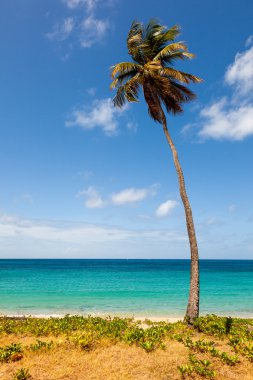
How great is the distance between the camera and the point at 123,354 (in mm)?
8336

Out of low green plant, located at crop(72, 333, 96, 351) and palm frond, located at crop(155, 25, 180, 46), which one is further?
palm frond, located at crop(155, 25, 180, 46)

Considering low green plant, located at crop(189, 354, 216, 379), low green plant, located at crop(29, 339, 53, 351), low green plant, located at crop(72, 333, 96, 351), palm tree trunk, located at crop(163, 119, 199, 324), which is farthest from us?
palm tree trunk, located at crop(163, 119, 199, 324)

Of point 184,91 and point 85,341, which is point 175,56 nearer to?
→ point 184,91

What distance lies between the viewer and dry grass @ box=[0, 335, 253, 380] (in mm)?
7027

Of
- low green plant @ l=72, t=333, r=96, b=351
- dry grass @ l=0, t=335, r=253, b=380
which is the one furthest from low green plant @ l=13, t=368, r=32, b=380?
low green plant @ l=72, t=333, r=96, b=351

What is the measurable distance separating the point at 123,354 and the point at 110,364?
2.59ft

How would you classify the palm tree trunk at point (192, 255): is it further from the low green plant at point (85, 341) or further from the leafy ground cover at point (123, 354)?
the low green plant at point (85, 341)

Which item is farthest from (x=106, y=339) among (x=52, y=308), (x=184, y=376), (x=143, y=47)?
(x=52, y=308)

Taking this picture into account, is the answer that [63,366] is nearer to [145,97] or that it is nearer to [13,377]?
[13,377]

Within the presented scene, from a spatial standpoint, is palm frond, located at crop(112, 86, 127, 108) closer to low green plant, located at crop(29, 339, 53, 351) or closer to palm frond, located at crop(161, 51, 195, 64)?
palm frond, located at crop(161, 51, 195, 64)

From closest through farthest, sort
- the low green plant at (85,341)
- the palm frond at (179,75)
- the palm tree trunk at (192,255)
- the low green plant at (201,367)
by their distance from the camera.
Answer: the low green plant at (201,367) < the low green plant at (85,341) < the palm tree trunk at (192,255) < the palm frond at (179,75)

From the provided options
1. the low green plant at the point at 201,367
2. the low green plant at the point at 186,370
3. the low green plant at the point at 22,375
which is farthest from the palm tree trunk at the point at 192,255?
the low green plant at the point at 22,375

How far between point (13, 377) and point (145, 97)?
13.6 metres

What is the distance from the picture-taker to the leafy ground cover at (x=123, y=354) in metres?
7.14
